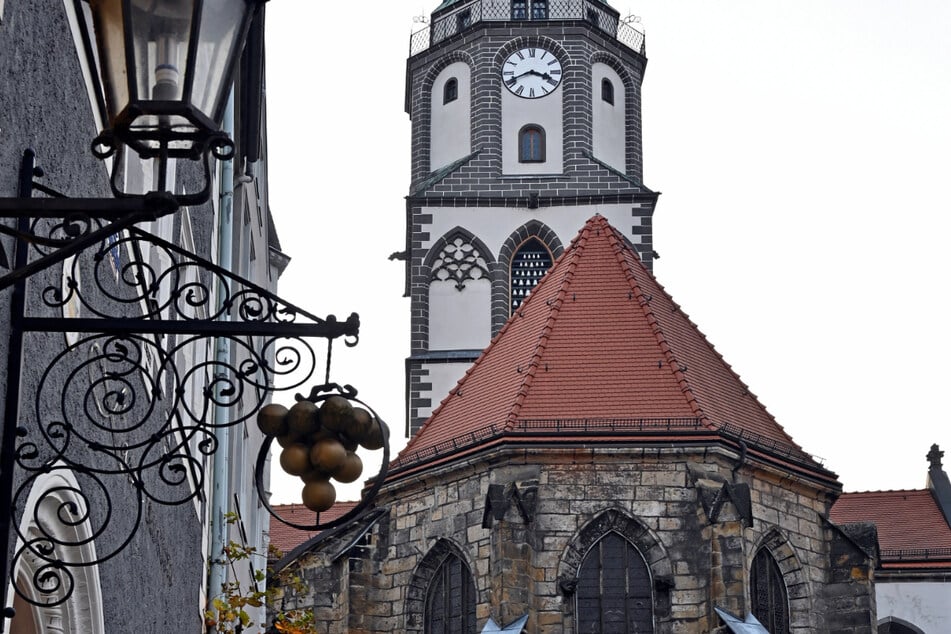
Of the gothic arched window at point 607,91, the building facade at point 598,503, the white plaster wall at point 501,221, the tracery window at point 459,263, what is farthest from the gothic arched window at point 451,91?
the building facade at point 598,503

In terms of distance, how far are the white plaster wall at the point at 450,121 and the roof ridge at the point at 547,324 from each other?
10.2 meters

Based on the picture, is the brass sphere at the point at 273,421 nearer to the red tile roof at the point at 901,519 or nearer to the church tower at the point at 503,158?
the church tower at the point at 503,158

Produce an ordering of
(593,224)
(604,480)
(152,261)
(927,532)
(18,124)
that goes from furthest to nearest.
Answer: (927,532) → (593,224) → (604,480) → (152,261) → (18,124)

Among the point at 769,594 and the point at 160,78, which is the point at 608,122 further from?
the point at 160,78

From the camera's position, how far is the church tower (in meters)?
33.4

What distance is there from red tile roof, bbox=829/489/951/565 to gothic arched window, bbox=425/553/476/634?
428 inches

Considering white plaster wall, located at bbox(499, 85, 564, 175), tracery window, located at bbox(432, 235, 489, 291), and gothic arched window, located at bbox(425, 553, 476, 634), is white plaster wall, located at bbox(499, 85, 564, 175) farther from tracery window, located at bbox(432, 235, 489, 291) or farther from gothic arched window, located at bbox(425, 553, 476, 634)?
gothic arched window, located at bbox(425, 553, 476, 634)

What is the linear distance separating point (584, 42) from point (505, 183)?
3640 millimetres

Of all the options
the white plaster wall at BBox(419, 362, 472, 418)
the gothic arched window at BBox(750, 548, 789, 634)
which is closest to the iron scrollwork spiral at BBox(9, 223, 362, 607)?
the gothic arched window at BBox(750, 548, 789, 634)

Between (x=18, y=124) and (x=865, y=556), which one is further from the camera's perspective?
(x=865, y=556)

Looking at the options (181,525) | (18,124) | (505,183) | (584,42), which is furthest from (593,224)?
(18,124)

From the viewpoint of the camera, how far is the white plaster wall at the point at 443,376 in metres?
32.2

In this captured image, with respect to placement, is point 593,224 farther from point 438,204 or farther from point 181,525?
point 181,525

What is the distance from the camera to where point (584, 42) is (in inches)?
1427
